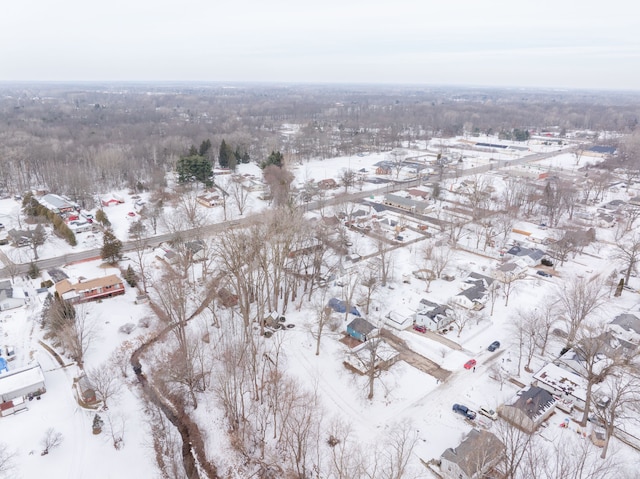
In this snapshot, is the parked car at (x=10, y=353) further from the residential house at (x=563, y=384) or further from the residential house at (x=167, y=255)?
the residential house at (x=563, y=384)

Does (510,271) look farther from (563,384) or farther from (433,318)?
(563,384)

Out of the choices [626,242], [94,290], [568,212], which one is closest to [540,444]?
[94,290]

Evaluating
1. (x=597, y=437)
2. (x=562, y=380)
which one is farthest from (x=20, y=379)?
(x=562, y=380)

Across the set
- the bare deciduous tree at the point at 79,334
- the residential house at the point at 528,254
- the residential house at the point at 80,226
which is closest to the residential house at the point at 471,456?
the bare deciduous tree at the point at 79,334

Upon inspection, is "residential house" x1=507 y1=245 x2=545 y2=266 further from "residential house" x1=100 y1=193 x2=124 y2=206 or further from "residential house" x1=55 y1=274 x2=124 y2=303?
"residential house" x1=100 y1=193 x2=124 y2=206

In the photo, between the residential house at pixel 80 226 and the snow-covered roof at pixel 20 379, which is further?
the residential house at pixel 80 226

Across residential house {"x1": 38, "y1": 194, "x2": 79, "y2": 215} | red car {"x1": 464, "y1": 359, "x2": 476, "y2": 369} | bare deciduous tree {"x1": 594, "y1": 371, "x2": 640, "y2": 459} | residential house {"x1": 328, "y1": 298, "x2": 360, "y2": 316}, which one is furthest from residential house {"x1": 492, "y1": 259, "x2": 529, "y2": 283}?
residential house {"x1": 38, "y1": 194, "x2": 79, "y2": 215}

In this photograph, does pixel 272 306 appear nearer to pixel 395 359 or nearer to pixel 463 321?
pixel 395 359

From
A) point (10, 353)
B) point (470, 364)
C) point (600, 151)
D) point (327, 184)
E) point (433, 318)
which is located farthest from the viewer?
point (600, 151)
